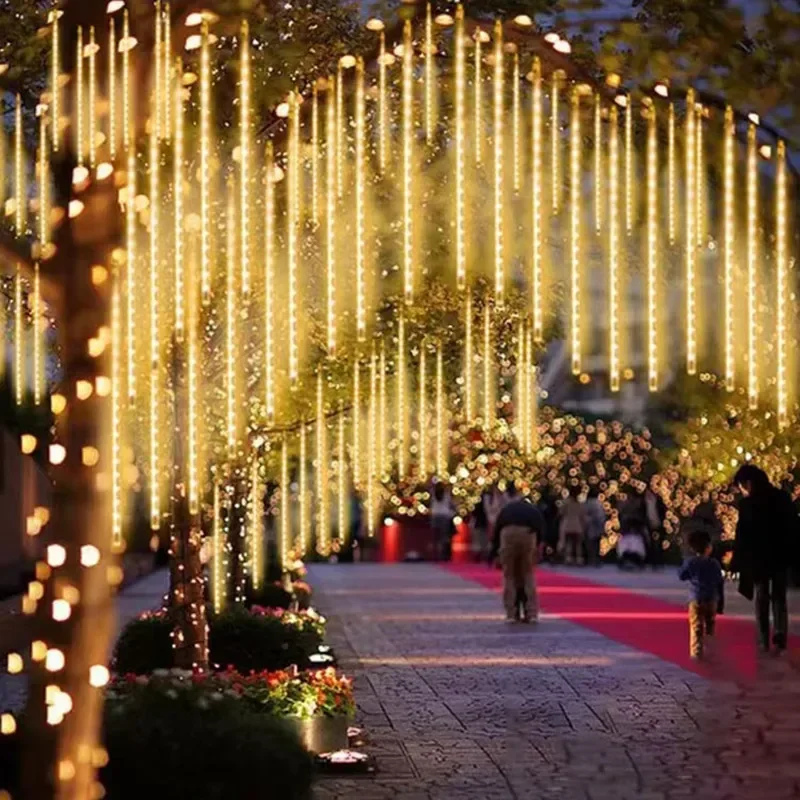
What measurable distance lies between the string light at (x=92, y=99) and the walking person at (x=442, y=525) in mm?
56379

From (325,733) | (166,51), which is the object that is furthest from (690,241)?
(166,51)

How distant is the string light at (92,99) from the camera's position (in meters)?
8.86

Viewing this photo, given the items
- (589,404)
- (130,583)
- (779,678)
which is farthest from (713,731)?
(589,404)

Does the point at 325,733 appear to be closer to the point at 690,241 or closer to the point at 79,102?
the point at 690,241

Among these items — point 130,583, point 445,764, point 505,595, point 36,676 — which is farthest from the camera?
point 130,583

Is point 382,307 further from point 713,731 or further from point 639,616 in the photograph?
point 639,616

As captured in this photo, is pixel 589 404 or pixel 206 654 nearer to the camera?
pixel 206 654

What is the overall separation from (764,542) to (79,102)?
1534 centimetres

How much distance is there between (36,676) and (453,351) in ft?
48.1

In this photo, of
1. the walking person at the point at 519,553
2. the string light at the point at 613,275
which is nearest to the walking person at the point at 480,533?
the walking person at the point at 519,553

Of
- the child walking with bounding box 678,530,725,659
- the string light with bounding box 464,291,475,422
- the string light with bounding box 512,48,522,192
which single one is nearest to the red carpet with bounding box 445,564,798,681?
the child walking with bounding box 678,530,725,659

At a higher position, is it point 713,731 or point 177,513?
point 177,513

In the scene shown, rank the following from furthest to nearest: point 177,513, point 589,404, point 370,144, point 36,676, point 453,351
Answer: point 589,404 < point 453,351 < point 370,144 < point 177,513 < point 36,676

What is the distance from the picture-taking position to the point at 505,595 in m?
31.7
